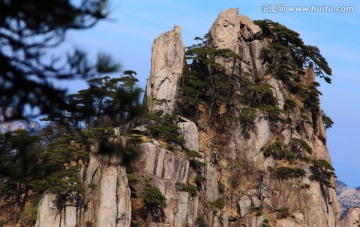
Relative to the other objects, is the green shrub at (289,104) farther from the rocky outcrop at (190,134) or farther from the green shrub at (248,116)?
the rocky outcrop at (190,134)

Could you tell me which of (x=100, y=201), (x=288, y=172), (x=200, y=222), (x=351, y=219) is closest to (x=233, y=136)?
(x=288, y=172)

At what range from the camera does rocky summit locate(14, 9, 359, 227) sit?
155ft

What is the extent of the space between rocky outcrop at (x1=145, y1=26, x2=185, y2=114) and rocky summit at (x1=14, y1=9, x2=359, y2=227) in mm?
88

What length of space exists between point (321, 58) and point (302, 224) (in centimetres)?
1888

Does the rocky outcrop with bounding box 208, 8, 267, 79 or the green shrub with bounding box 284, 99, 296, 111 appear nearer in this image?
the green shrub with bounding box 284, 99, 296, 111

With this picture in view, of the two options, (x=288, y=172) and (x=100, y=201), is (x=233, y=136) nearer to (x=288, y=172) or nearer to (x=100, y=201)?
(x=288, y=172)

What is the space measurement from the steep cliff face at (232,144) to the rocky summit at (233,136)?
0.30ft

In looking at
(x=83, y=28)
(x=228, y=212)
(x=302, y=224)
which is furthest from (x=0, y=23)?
(x=302, y=224)

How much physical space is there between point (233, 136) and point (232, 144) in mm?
783

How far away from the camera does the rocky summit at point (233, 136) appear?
47125 millimetres

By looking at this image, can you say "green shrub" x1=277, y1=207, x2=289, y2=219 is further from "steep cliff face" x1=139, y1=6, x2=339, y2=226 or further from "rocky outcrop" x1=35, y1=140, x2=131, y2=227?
"rocky outcrop" x1=35, y1=140, x2=131, y2=227

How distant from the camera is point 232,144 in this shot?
55750 millimetres

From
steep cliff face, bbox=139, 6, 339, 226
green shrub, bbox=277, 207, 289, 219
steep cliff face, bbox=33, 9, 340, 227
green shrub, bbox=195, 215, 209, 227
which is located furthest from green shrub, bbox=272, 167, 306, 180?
green shrub, bbox=195, 215, 209, 227

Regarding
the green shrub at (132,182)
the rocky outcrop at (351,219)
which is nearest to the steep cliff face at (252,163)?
the green shrub at (132,182)
